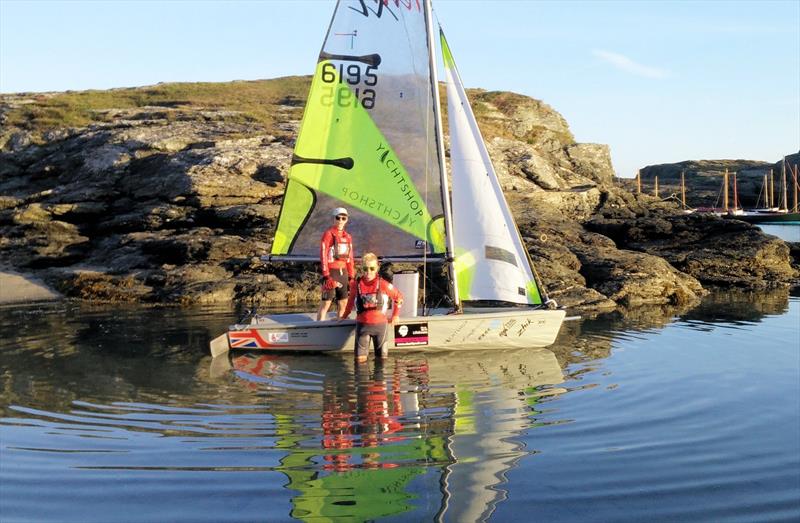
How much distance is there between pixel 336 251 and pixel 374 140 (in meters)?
2.43

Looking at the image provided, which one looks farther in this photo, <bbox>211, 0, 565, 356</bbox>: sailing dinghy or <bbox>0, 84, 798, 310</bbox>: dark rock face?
<bbox>0, 84, 798, 310</bbox>: dark rock face

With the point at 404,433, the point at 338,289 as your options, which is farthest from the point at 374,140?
the point at 404,433

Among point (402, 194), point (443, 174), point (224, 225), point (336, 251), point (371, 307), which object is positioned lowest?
point (371, 307)

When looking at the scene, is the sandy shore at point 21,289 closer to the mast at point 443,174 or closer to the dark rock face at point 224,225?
the dark rock face at point 224,225

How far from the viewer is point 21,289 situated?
24.2m

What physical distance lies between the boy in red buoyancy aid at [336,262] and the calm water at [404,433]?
120 cm

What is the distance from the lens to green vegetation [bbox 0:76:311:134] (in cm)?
3909

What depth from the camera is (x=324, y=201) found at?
53.1 ft

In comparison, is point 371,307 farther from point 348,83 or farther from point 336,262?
point 348,83

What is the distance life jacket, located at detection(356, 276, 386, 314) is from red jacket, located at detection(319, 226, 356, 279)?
139 centimetres

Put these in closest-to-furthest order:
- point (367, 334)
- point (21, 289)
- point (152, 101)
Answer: point (367, 334)
point (21, 289)
point (152, 101)

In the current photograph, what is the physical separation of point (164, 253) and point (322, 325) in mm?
12820

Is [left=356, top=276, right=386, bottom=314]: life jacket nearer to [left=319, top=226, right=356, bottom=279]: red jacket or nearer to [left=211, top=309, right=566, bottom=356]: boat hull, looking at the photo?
[left=211, top=309, right=566, bottom=356]: boat hull

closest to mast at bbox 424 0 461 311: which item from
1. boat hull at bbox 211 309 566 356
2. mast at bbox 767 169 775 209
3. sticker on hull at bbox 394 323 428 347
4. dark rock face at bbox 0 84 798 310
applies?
boat hull at bbox 211 309 566 356
